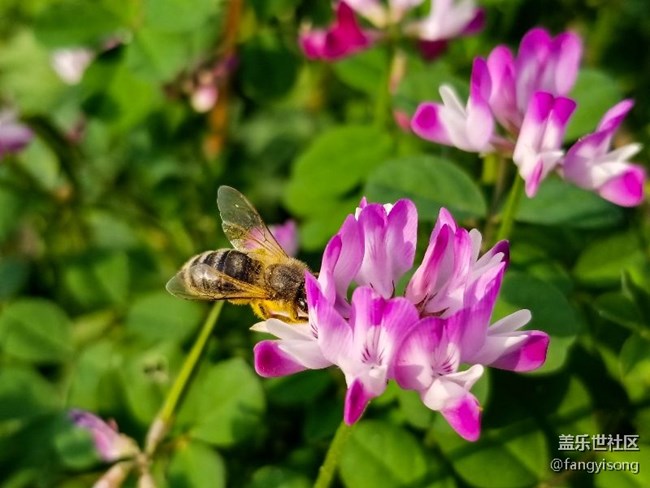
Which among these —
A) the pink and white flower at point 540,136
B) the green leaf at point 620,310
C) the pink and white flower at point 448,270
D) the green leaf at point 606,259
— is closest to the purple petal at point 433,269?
the pink and white flower at point 448,270

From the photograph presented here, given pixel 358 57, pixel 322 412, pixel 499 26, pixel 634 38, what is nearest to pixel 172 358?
pixel 322 412

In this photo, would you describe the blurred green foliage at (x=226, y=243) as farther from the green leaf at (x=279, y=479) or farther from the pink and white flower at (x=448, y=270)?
the pink and white flower at (x=448, y=270)

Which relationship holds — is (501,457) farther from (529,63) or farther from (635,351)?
(529,63)

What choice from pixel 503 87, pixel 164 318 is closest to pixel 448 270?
pixel 503 87

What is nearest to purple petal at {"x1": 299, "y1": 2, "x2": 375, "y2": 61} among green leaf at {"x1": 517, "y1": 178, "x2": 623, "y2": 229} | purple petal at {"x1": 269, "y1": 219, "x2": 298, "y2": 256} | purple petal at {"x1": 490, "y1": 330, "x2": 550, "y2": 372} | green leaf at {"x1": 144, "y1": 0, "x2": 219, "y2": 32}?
green leaf at {"x1": 144, "y1": 0, "x2": 219, "y2": 32}

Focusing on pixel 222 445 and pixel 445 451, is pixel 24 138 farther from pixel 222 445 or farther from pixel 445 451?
pixel 445 451
